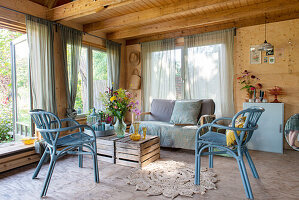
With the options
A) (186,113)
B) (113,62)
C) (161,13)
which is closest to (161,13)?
(161,13)

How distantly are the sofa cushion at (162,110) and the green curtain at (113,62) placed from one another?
1187mm

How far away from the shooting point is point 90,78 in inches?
177

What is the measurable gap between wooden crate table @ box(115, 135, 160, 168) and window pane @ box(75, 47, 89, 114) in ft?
5.53

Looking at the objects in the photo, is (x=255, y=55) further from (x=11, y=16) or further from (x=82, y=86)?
(x=11, y=16)

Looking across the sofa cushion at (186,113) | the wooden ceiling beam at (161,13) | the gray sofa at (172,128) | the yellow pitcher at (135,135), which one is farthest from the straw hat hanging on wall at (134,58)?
the yellow pitcher at (135,135)

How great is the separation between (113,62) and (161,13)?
76.0 inches

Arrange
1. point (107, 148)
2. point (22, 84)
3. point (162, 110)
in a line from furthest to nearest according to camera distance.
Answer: point (162, 110) → point (22, 84) → point (107, 148)

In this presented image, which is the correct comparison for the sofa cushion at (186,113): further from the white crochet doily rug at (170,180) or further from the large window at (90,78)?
the large window at (90,78)

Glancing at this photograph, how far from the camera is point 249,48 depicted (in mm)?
3988

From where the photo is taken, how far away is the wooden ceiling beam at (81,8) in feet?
9.60

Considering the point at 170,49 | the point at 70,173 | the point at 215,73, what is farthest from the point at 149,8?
the point at 70,173

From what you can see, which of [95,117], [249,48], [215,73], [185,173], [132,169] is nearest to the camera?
[185,173]

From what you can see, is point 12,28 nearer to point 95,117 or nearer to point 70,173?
Result: point 95,117

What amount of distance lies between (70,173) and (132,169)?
0.80 metres
